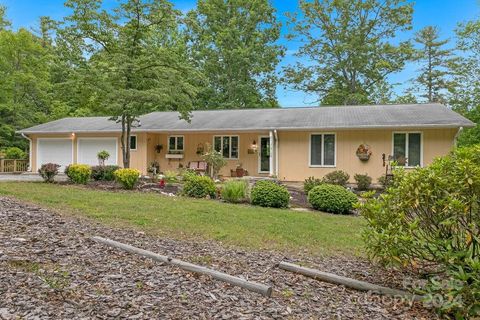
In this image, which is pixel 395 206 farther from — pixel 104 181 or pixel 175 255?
pixel 104 181

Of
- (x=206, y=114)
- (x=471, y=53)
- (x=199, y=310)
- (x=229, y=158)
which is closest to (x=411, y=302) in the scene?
(x=199, y=310)

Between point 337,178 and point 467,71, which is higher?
point 467,71

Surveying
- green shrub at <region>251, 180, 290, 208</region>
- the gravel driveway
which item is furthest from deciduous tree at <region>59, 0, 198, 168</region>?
the gravel driveway

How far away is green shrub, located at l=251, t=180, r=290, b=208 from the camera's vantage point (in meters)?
9.53

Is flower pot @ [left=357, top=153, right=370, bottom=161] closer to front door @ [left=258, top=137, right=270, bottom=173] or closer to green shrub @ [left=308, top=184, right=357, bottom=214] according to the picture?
front door @ [left=258, top=137, right=270, bottom=173]

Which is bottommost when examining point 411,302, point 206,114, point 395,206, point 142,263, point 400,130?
point 411,302

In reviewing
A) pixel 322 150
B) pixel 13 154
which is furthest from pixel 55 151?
pixel 322 150

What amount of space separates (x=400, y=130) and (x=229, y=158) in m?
7.24

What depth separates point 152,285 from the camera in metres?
3.43

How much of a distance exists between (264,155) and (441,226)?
1290 centimetres

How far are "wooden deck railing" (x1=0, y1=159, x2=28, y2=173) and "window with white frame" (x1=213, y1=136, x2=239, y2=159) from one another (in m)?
11.4

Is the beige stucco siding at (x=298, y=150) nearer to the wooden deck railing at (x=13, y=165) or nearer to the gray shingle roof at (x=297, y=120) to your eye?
the gray shingle roof at (x=297, y=120)

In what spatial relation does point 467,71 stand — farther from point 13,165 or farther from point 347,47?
point 13,165

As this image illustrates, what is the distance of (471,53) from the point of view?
2475 centimetres
